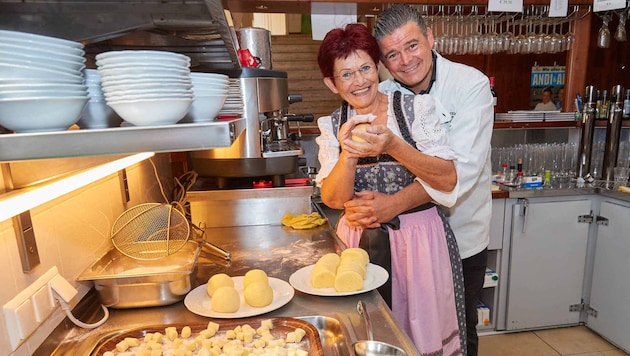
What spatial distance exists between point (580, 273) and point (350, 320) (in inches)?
85.4

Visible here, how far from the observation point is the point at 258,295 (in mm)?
1038

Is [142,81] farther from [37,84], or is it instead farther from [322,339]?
[322,339]

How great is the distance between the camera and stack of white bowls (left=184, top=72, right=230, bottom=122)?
67cm

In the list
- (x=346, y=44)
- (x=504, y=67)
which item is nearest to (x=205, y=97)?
(x=346, y=44)

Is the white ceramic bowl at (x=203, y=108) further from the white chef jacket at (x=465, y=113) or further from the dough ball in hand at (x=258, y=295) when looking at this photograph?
the white chef jacket at (x=465, y=113)

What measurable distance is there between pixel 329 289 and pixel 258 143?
1.87ft

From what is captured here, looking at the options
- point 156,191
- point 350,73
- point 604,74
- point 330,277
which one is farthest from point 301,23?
point 330,277

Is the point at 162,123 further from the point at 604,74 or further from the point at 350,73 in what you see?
the point at 604,74

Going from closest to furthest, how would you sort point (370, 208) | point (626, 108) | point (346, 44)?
point (346, 44) → point (370, 208) → point (626, 108)

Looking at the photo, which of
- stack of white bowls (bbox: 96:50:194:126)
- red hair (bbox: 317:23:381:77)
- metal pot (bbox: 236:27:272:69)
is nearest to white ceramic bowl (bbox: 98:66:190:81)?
stack of white bowls (bbox: 96:50:194:126)

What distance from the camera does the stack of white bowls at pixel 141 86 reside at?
0.55 m

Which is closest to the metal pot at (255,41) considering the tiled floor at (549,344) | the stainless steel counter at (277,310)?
the stainless steel counter at (277,310)

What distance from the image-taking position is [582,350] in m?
2.36

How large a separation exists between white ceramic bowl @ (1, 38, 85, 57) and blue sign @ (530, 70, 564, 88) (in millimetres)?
5326
